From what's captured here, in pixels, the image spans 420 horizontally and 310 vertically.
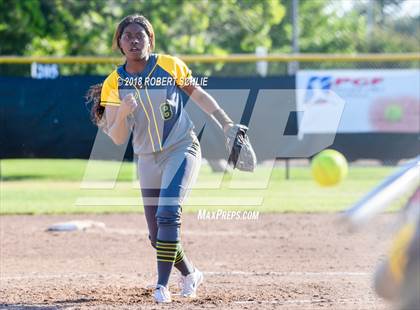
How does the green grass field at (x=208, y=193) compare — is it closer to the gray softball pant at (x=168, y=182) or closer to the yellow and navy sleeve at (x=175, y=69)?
the gray softball pant at (x=168, y=182)

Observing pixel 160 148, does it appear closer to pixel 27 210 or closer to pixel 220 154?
pixel 27 210

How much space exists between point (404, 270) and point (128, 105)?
3177 mm

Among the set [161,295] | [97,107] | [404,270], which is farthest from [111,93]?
[404,270]

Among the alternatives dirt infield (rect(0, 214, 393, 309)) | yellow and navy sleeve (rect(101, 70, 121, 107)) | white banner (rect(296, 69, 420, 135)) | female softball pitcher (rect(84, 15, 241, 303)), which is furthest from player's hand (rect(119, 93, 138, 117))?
white banner (rect(296, 69, 420, 135))

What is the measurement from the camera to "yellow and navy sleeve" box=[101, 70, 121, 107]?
6.40m

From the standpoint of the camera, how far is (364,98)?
15195mm

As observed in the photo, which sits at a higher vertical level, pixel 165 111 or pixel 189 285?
pixel 165 111

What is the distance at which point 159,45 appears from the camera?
69.1 ft

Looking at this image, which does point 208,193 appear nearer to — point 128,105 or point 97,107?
point 97,107

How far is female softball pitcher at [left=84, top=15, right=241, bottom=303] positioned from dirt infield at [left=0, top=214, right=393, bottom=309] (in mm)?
577

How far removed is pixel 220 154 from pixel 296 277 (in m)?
6.84

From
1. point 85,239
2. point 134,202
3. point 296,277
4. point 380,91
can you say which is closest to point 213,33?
point 380,91

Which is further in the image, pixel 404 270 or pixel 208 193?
pixel 208 193

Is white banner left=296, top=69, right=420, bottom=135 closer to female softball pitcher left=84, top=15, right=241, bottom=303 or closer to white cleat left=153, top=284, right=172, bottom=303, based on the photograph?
female softball pitcher left=84, top=15, right=241, bottom=303
